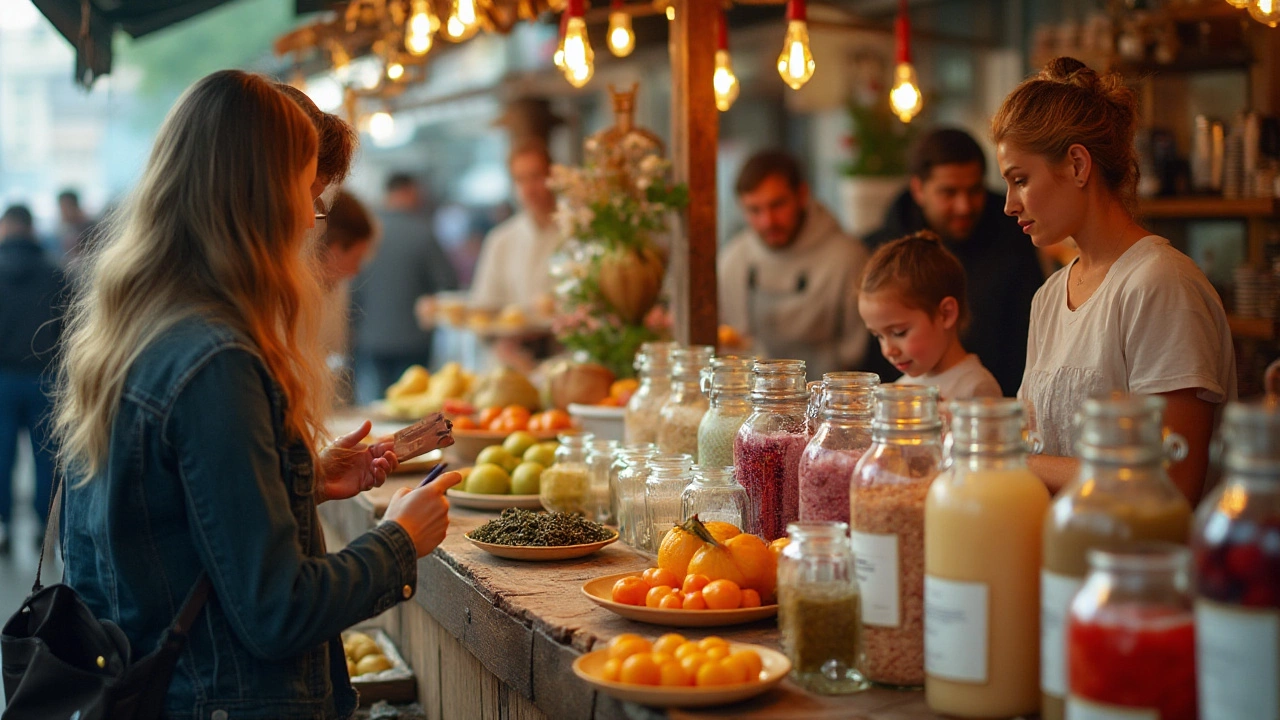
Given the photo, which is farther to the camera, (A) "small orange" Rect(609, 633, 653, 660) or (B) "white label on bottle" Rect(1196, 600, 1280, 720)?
(A) "small orange" Rect(609, 633, 653, 660)

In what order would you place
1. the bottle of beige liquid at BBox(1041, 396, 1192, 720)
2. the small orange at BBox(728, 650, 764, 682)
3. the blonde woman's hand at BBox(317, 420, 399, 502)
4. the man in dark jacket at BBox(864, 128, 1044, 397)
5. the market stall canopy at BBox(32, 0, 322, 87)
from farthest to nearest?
the market stall canopy at BBox(32, 0, 322, 87), the man in dark jacket at BBox(864, 128, 1044, 397), the blonde woman's hand at BBox(317, 420, 399, 502), the small orange at BBox(728, 650, 764, 682), the bottle of beige liquid at BBox(1041, 396, 1192, 720)

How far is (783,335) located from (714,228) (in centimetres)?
173

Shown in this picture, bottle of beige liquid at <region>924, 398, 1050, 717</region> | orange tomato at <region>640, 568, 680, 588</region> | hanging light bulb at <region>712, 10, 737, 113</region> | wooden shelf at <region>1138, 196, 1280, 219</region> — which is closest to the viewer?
bottle of beige liquid at <region>924, 398, 1050, 717</region>

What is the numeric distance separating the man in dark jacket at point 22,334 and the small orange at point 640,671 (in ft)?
19.9

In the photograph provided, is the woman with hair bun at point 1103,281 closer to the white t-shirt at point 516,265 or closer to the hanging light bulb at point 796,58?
the hanging light bulb at point 796,58

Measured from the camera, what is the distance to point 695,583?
189 centimetres

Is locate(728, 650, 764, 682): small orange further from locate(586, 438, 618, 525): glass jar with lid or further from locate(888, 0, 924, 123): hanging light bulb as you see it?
locate(888, 0, 924, 123): hanging light bulb

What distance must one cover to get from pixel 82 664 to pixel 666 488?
103 centimetres

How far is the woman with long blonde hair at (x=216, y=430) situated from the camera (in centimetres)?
158

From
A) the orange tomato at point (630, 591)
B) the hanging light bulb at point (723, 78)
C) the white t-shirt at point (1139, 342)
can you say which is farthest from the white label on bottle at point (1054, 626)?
the hanging light bulb at point (723, 78)

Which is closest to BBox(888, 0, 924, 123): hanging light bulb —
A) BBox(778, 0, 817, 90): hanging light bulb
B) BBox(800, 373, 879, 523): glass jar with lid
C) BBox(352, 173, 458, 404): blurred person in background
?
BBox(778, 0, 817, 90): hanging light bulb

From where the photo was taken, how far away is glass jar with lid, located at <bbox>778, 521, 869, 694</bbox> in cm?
158

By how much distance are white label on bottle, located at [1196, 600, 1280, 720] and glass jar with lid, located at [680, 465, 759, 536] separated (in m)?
1.02

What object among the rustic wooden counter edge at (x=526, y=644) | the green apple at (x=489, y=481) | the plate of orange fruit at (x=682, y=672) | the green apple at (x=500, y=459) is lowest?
the rustic wooden counter edge at (x=526, y=644)
